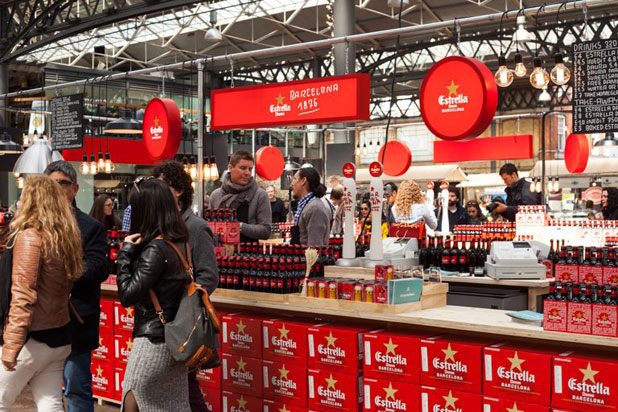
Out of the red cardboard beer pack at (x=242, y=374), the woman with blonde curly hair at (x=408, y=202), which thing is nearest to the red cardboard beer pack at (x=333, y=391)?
the red cardboard beer pack at (x=242, y=374)

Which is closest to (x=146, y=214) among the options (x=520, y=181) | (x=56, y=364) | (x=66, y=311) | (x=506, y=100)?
(x=66, y=311)

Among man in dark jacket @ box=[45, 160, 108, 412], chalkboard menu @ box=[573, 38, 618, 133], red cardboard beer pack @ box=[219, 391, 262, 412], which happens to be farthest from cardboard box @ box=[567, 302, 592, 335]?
man in dark jacket @ box=[45, 160, 108, 412]

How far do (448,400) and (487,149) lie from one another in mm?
10667

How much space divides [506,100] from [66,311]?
29.2 metres

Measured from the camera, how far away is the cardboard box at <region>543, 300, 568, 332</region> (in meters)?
3.47

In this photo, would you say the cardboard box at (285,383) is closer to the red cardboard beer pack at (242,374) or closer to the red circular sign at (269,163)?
the red cardboard beer pack at (242,374)

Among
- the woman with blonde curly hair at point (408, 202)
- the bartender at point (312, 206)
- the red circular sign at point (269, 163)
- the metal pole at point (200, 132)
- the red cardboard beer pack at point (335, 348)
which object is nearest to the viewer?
the red cardboard beer pack at point (335, 348)

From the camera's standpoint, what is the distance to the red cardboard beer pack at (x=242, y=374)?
4.57 meters

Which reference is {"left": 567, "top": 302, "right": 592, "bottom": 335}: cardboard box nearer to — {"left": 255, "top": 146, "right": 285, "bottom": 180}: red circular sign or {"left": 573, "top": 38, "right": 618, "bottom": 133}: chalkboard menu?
{"left": 573, "top": 38, "right": 618, "bottom": 133}: chalkboard menu

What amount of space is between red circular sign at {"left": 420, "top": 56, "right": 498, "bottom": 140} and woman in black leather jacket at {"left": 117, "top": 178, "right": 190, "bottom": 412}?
7.16ft

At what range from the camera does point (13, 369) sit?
135 inches

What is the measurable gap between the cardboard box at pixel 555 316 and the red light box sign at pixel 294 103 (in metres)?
2.20

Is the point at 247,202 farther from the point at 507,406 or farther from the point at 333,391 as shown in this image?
the point at 507,406

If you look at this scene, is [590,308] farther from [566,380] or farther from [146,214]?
[146,214]
